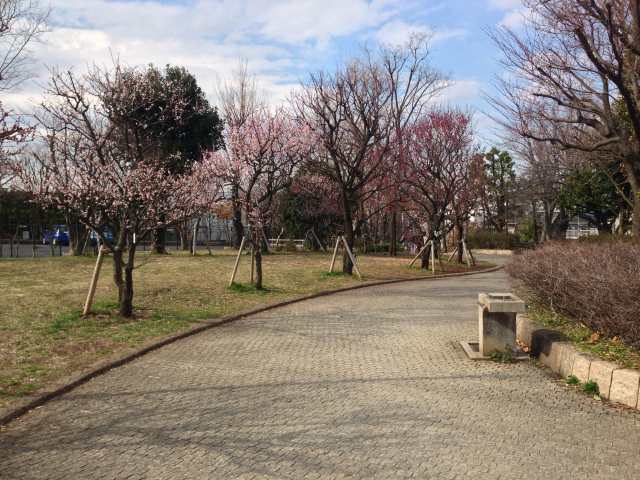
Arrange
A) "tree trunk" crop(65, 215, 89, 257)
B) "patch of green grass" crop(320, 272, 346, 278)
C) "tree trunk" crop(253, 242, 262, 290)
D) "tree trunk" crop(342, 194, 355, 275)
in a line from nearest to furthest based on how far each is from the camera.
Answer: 1. "tree trunk" crop(253, 242, 262, 290)
2. "patch of green grass" crop(320, 272, 346, 278)
3. "tree trunk" crop(342, 194, 355, 275)
4. "tree trunk" crop(65, 215, 89, 257)

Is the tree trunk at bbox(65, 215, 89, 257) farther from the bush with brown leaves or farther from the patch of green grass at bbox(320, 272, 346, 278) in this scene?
the bush with brown leaves

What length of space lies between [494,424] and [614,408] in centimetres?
124

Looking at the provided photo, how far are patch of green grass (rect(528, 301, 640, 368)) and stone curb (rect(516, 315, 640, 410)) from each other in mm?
130

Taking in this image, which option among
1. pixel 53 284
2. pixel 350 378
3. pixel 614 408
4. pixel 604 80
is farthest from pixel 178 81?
pixel 614 408

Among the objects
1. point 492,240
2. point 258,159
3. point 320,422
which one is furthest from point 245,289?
point 492,240

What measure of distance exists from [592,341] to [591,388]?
1085mm

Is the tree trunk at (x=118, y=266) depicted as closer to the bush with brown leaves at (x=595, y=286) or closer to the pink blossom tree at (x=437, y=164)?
the bush with brown leaves at (x=595, y=286)

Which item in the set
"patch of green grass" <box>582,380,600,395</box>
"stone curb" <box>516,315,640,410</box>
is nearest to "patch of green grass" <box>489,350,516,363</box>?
"stone curb" <box>516,315,640,410</box>

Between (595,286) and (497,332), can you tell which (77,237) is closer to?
(497,332)

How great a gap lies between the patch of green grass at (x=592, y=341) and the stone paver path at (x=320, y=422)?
565mm

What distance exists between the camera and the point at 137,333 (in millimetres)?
8633

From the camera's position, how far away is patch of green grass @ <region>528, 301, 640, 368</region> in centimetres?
584

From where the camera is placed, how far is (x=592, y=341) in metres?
6.63

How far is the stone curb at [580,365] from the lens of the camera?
525 cm
